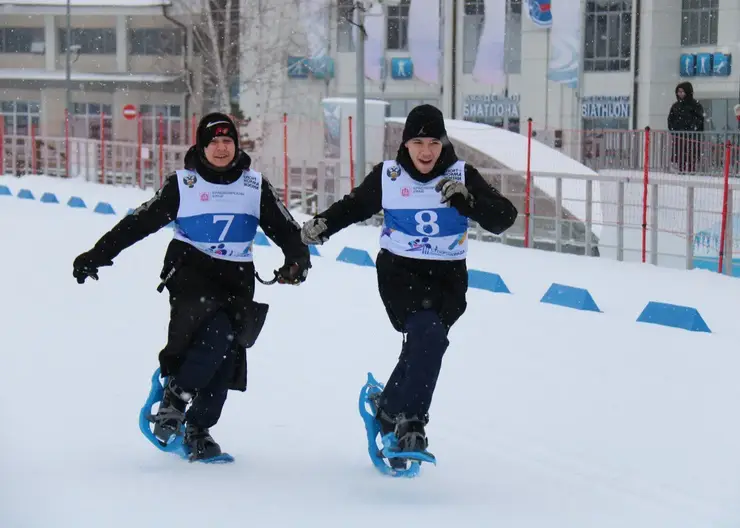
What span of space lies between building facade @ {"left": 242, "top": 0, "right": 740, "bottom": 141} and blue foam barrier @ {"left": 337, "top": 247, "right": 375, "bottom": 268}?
54.7ft

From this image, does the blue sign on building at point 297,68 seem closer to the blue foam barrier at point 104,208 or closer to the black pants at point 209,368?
the blue foam barrier at point 104,208

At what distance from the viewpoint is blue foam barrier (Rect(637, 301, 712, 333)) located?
10.2 metres

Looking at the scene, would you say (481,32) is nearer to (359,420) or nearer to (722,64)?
(722,64)

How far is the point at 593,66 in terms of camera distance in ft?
111

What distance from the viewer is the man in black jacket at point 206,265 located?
5.54 metres

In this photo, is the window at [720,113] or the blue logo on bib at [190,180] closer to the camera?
the blue logo on bib at [190,180]

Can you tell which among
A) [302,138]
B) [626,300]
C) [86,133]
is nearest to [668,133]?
[302,138]

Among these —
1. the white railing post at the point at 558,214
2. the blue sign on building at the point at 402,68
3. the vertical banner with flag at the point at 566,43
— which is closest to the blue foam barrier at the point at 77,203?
the white railing post at the point at 558,214

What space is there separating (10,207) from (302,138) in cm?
478

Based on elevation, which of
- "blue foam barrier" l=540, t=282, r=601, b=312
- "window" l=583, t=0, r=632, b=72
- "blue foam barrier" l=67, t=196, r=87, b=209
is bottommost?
"blue foam barrier" l=540, t=282, r=601, b=312

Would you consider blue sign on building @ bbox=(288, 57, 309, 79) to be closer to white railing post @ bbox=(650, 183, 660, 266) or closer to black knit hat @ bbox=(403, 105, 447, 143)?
white railing post @ bbox=(650, 183, 660, 266)

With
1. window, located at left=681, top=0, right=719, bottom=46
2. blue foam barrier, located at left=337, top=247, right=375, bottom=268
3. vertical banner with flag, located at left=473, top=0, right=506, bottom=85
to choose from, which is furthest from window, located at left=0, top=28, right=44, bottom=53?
blue foam barrier, located at left=337, top=247, right=375, bottom=268

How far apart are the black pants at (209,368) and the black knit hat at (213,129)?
2.20 feet

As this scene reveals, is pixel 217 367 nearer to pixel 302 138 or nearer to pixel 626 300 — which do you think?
pixel 626 300
